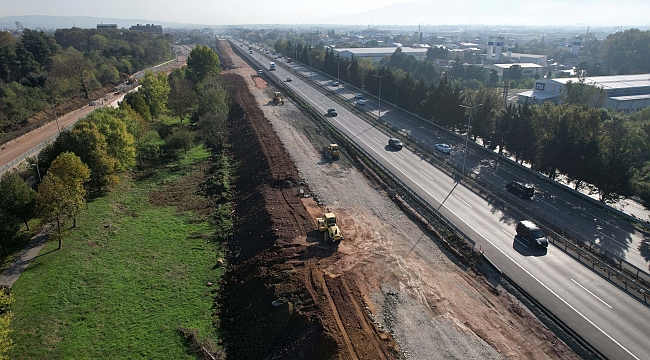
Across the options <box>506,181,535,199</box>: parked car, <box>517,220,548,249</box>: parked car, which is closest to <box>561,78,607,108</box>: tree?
<box>506,181,535,199</box>: parked car

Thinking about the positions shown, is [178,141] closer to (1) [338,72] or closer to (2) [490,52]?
(1) [338,72]

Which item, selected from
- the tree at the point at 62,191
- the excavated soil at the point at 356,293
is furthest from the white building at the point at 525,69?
the tree at the point at 62,191

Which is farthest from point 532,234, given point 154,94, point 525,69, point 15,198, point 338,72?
point 525,69

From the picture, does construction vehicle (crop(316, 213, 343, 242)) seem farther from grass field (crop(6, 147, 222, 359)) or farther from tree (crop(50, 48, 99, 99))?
tree (crop(50, 48, 99, 99))

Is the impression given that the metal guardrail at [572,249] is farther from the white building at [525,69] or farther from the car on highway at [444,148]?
the white building at [525,69]

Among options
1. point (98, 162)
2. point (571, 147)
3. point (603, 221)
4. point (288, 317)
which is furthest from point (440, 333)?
point (98, 162)

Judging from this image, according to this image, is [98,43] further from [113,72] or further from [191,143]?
[191,143]
